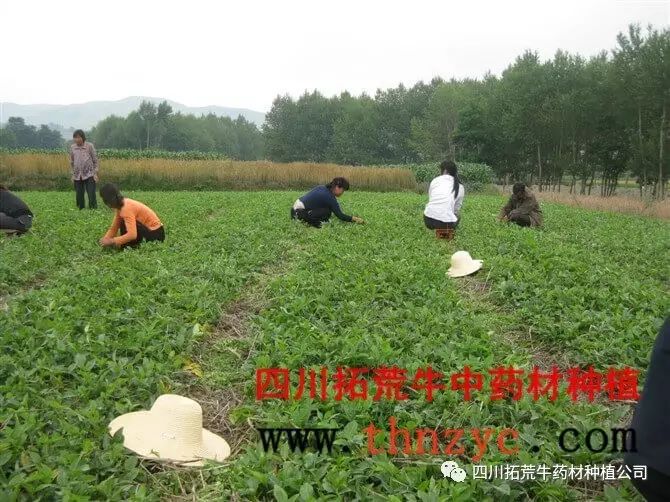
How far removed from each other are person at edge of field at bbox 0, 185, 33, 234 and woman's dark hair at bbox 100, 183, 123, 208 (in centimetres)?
228

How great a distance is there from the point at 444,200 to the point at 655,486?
6759 millimetres

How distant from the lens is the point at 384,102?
6456 cm

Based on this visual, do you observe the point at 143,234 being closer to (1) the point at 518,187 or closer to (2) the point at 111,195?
(2) the point at 111,195

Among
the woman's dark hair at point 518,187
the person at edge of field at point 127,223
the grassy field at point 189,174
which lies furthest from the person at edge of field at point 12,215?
the grassy field at point 189,174

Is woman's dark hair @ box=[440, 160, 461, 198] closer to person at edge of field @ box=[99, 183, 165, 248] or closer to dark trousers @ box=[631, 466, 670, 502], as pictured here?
person at edge of field @ box=[99, 183, 165, 248]

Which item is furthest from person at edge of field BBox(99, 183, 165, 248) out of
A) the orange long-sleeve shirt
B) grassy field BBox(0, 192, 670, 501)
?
grassy field BBox(0, 192, 670, 501)

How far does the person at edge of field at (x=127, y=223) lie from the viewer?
617 cm

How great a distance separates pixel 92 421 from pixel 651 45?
25374 mm

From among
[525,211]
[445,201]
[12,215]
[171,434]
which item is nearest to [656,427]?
[171,434]

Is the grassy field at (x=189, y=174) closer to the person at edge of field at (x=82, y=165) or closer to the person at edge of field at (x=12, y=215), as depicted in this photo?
the person at edge of field at (x=82, y=165)

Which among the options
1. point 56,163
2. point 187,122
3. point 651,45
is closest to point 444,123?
point 651,45

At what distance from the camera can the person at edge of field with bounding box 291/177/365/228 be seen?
8431 mm

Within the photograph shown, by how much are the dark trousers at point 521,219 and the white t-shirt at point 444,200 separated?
1547 mm

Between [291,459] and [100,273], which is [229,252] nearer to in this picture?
[100,273]
